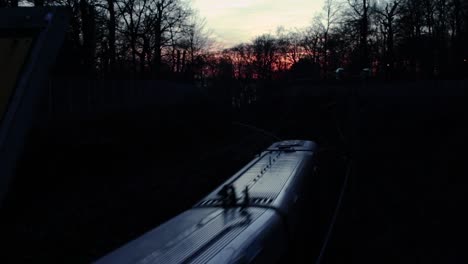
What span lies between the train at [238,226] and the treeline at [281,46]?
16.9 meters

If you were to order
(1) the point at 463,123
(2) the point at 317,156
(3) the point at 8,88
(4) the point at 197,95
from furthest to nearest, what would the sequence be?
(4) the point at 197,95
(1) the point at 463,123
(2) the point at 317,156
(3) the point at 8,88

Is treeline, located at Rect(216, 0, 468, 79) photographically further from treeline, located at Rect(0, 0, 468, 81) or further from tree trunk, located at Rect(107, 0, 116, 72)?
tree trunk, located at Rect(107, 0, 116, 72)

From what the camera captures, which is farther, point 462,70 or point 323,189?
point 462,70

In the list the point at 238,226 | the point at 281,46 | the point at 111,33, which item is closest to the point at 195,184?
the point at 238,226

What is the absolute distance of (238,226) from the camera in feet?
16.9

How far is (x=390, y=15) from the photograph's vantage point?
5406 cm

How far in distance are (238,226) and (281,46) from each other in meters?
77.0

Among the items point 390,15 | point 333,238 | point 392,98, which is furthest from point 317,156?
point 390,15

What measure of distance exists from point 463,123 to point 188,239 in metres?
24.8

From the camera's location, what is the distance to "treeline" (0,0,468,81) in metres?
30.9

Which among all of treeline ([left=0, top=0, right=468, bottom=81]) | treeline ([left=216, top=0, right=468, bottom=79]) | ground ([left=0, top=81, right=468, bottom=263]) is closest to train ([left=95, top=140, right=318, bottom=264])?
ground ([left=0, top=81, right=468, bottom=263])

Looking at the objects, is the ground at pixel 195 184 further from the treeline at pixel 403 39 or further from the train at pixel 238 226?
the treeline at pixel 403 39

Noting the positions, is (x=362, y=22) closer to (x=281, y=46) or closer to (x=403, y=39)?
(x=403, y=39)

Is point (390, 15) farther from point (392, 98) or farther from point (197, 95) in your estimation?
point (197, 95)
